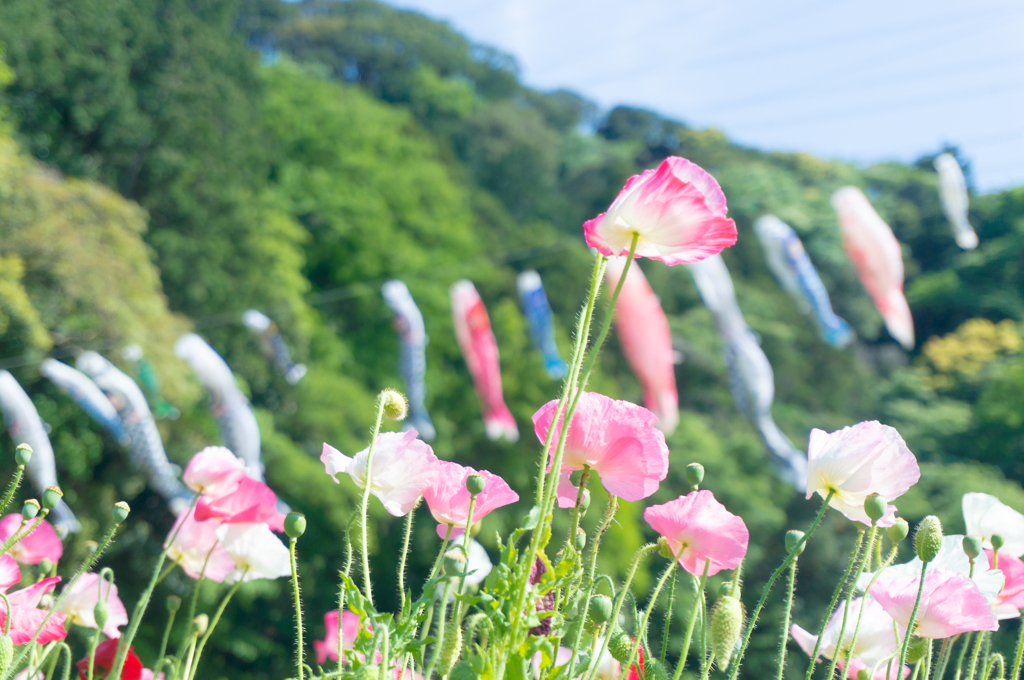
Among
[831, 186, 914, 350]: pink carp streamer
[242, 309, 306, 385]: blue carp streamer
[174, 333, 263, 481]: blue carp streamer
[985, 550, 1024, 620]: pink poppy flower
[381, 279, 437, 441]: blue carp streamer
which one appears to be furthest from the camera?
[242, 309, 306, 385]: blue carp streamer

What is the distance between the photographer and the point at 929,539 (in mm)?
338

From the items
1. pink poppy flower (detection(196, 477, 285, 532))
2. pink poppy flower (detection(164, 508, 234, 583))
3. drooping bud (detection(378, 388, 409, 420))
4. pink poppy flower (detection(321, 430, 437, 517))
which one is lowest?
pink poppy flower (detection(164, 508, 234, 583))

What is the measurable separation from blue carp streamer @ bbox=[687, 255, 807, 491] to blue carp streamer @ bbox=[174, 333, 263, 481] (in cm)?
264

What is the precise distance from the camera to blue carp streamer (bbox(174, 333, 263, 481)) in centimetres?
481

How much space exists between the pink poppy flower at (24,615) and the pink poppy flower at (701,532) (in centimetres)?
27

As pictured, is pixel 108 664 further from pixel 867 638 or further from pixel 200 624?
pixel 867 638

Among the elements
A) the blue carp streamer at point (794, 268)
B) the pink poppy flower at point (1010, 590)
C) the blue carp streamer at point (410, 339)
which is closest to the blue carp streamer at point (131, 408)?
the blue carp streamer at point (410, 339)

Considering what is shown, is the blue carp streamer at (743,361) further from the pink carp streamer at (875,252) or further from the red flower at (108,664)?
the red flower at (108,664)

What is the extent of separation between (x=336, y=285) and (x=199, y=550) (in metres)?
10.3

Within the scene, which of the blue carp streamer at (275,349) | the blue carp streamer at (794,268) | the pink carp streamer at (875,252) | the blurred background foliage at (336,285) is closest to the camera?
the pink carp streamer at (875,252)

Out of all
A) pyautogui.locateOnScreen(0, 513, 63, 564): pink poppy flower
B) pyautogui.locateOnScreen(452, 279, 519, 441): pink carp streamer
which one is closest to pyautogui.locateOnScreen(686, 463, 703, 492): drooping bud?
pyautogui.locateOnScreen(0, 513, 63, 564): pink poppy flower

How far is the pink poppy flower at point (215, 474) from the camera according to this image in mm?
441

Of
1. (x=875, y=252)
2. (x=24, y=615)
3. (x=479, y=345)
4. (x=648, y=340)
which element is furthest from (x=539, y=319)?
(x=24, y=615)

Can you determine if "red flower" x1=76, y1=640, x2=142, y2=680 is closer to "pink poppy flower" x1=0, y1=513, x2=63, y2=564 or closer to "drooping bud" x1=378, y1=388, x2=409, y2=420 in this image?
"pink poppy flower" x1=0, y1=513, x2=63, y2=564
